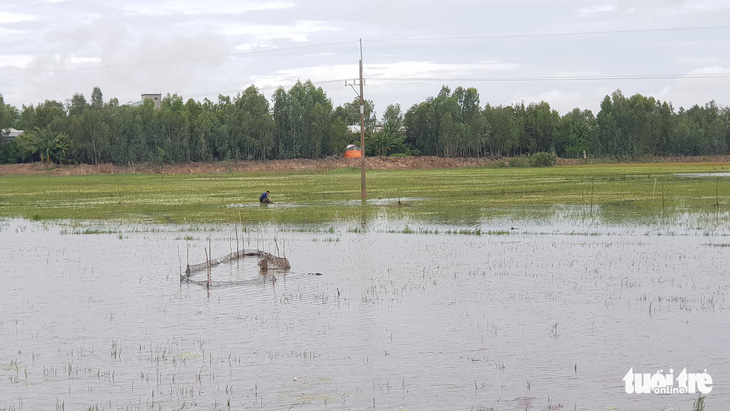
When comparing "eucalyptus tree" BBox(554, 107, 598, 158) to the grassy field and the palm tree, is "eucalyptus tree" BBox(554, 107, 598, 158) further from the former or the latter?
the grassy field

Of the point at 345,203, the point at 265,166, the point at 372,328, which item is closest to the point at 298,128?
the point at 265,166

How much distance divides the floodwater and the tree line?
10463cm

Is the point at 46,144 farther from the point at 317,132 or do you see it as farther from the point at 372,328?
the point at 372,328

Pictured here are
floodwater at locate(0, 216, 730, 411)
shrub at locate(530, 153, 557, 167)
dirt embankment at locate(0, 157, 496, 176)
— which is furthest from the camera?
shrub at locate(530, 153, 557, 167)

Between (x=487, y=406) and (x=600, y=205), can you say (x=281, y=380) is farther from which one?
(x=600, y=205)

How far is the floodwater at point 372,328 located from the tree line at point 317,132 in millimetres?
104633

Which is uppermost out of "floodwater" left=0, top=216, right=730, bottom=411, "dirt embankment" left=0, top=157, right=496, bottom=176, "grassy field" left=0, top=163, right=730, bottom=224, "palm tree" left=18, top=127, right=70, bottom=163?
"palm tree" left=18, top=127, right=70, bottom=163

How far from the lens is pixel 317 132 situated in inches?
5340

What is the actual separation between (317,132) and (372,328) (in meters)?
121

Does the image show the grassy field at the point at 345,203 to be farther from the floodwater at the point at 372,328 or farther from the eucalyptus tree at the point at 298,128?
the eucalyptus tree at the point at 298,128

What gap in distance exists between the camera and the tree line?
126812 millimetres

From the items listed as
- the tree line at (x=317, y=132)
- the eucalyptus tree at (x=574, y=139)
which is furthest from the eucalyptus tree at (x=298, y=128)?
the eucalyptus tree at (x=574, y=139)

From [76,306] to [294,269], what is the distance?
20.8 ft

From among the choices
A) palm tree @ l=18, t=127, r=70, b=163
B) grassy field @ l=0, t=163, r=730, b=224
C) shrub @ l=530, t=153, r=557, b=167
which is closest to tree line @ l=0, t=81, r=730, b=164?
palm tree @ l=18, t=127, r=70, b=163
